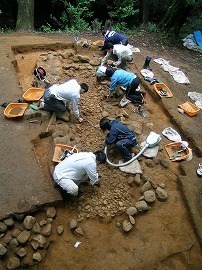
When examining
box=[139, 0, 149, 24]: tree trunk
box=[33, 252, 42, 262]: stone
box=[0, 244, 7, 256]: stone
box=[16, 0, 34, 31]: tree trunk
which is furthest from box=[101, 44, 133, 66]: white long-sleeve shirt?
box=[139, 0, 149, 24]: tree trunk

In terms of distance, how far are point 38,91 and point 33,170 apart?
2.49 m

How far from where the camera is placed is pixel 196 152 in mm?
6199

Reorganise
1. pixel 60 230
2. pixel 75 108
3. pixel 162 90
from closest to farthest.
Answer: pixel 60 230, pixel 75 108, pixel 162 90

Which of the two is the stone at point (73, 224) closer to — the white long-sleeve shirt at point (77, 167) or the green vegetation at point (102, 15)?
the white long-sleeve shirt at point (77, 167)

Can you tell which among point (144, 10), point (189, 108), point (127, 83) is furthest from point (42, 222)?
point (144, 10)

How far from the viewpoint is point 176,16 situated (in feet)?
35.5

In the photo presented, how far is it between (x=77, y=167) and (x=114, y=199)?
1.10 meters

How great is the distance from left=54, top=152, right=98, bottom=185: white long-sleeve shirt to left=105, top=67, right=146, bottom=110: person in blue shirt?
8.98ft

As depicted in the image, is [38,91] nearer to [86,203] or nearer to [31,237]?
[86,203]

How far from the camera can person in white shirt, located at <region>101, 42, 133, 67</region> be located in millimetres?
7688

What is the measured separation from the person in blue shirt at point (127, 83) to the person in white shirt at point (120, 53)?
3.87 ft

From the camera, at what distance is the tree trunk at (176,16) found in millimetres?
10328

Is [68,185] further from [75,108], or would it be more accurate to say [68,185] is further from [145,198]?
[75,108]

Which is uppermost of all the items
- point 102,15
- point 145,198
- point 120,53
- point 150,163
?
point 120,53
